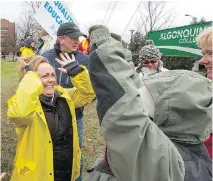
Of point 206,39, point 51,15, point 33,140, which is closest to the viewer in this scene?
point 206,39

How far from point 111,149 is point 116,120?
10cm

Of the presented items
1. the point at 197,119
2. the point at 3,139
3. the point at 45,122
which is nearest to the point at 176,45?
the point at 3,139

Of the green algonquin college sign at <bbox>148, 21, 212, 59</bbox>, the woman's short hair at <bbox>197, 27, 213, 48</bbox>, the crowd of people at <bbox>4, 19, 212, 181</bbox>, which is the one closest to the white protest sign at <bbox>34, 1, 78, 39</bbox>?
the green algonquin college sign at <bbox>148, 21, 212, 59</bbox>

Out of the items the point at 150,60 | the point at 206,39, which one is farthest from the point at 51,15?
the point at 206,39

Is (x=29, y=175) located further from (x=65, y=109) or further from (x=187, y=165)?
(x=187, y=165)

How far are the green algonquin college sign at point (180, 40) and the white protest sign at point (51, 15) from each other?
218cm

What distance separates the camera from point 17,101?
1985mm

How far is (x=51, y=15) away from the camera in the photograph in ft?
14.4

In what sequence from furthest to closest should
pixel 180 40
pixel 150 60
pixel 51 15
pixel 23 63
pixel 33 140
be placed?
pixel 180 40, pixel 51 15, pixel 150 60, pixel 23 63, pixel 33 140

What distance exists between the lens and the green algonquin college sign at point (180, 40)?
5.05m

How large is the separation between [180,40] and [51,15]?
8.48 ft

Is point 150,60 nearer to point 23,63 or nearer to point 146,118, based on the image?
point 23,63

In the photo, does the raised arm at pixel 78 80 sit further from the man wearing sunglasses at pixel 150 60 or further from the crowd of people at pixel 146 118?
the man wearing sunglasses at pixel 150 60

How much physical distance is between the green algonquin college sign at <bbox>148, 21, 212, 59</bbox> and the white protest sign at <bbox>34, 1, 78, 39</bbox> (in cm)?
218
